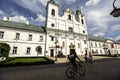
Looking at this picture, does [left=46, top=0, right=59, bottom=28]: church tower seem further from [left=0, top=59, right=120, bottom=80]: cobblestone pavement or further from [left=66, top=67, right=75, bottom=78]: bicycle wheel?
[left=66, top=67, right=75, bottom=78]: bicycle wheel

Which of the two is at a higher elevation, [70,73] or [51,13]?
[51,13]

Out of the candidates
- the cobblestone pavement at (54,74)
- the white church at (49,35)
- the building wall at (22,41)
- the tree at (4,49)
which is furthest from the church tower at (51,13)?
the cobblestone pavement at (54,74)

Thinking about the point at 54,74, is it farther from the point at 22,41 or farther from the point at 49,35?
the point at 49,35

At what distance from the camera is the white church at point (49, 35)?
24656 millimetres

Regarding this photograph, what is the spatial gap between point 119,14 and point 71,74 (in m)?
4.84

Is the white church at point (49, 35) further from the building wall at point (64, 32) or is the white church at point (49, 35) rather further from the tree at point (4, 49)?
the tree at point (4, 49)

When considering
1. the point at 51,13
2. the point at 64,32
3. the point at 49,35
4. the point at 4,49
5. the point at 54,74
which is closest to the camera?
the point at 54,74

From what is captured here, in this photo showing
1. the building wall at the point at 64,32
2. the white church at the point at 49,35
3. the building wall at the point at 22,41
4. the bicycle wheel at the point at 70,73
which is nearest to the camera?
the bicycle wheel at the point at 70,73

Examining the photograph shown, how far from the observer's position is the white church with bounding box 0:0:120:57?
24656mm

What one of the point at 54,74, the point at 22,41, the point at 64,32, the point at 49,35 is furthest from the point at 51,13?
the point at 54,74

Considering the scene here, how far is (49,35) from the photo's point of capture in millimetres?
29859

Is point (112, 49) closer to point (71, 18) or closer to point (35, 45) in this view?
point (71, 18)

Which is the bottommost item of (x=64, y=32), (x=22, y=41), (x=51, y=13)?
(x=22, y=41)

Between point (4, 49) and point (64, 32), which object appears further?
point (64, 32)
